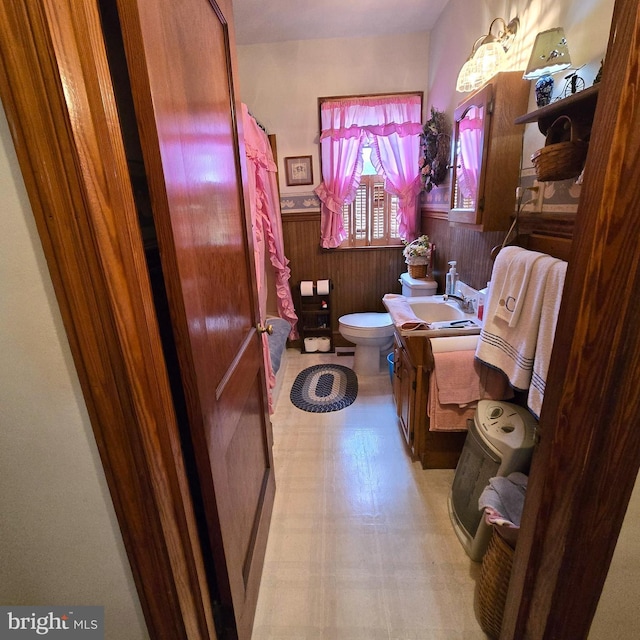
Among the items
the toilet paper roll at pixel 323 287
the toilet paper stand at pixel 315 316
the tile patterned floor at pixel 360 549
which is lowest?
the tile patterned floor at pixel 360 549

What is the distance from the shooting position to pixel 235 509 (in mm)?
1086

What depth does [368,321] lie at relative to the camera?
287 cm

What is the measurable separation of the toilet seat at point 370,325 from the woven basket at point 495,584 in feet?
5.60

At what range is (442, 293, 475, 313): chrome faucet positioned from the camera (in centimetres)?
206

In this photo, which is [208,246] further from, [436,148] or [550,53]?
[436,148]

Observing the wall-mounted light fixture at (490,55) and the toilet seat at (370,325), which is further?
the toilet seat at (370,325)

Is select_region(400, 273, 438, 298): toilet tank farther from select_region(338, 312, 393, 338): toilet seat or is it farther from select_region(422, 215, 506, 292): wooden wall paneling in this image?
select_region(338, 312, 393, 338): toilet seat

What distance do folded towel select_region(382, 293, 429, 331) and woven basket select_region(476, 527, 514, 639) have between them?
3.11 ft

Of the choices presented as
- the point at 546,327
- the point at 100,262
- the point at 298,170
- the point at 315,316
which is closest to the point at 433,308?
the point at 546,327

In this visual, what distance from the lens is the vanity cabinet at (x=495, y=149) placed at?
142cm

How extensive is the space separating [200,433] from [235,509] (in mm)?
442

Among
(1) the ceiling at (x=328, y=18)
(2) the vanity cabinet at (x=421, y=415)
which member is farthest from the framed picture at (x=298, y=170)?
(2) the vanity cabinet at (x=421, y=415)

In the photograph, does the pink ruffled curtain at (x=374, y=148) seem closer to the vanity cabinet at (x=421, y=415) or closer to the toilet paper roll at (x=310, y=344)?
the toilet paper roll at (x=310, y=344)

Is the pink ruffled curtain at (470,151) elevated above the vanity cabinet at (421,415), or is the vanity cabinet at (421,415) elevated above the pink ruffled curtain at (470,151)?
the pink ruffled curtain at (470,151)
